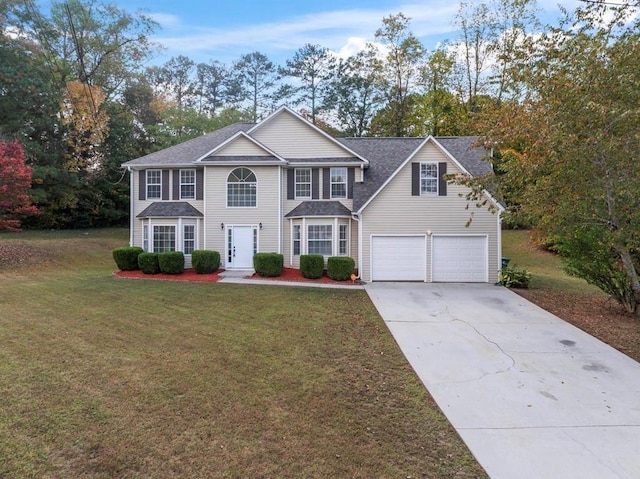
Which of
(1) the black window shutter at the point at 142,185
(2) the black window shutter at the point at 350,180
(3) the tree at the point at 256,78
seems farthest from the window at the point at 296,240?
(3) the tree at the point at 256,78

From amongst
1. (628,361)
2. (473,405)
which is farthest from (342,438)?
(628,361)

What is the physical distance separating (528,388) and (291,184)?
12662 mm

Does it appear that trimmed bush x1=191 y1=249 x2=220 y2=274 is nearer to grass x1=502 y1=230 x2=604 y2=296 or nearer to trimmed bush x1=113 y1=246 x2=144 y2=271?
trimmed bush x1=113 y1=246 x2=144 y2=271

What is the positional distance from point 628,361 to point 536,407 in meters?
3.03

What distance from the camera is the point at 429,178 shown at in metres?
14.1

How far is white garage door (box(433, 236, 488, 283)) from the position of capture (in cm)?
1402

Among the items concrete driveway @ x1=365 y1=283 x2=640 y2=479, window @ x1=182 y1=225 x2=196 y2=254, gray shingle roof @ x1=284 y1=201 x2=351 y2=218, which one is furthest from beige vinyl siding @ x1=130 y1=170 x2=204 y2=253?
concrete driveway @ x1=365 y1=283 x2=640 y2=479

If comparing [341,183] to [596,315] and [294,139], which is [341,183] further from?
[596,315]

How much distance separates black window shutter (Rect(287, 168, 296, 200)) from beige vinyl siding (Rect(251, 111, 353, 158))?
70 centimetres

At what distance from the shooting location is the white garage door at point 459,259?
14.0 m

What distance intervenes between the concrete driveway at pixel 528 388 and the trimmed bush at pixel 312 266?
4973mm

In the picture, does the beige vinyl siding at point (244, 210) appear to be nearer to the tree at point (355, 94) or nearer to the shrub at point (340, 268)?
the shrub at point (340, 268)

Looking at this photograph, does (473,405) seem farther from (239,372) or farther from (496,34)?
(496,34)

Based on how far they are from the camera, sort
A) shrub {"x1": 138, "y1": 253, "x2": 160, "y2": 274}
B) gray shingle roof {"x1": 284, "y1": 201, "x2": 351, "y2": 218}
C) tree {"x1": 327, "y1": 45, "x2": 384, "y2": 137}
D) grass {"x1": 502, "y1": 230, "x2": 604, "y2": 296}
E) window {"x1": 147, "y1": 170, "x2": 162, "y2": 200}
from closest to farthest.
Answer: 1. grass {"x1": 502, "y1": 230, "x2": 604, "y2": 296}
2. shrub {"x1": 138, "y1": 253, "x2": 160, "y2": 274}
3. gray shingle roof {"x1": 284, "y1": 201, "x2": 351, "y2": 218}
4. window {"x1": 147, "y1": 170, "x2": 162, "y2": 200}
5. tree {"x1": 327, "y1": 45, "x2": 384, "y2": 137}
